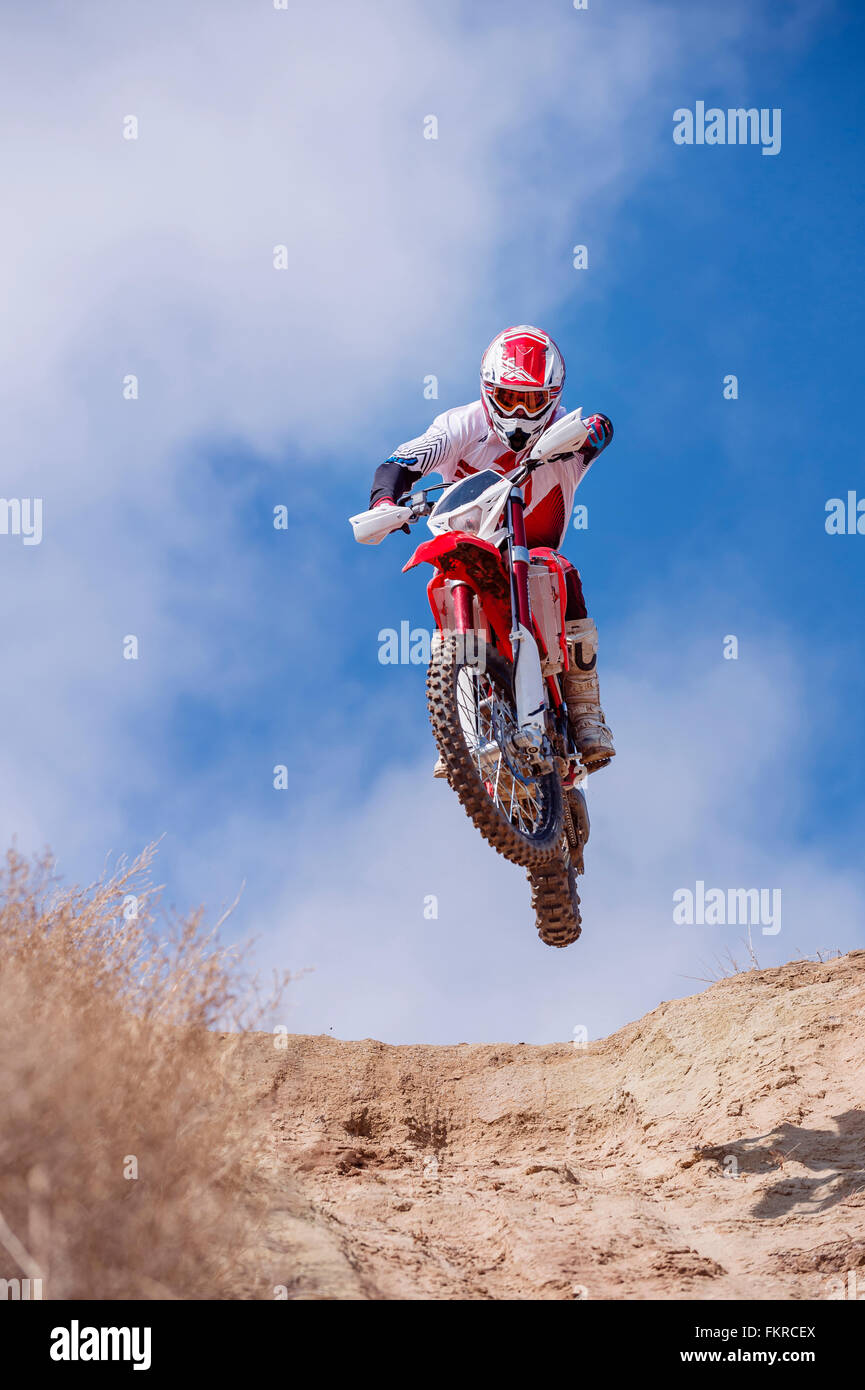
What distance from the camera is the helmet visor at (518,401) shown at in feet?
26.5

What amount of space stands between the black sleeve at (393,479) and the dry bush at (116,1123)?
3304mm

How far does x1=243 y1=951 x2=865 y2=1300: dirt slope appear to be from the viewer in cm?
560

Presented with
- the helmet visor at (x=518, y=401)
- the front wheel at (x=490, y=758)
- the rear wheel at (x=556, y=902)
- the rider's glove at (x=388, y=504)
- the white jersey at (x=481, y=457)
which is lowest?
the rear wheel at (x=556, y=902)

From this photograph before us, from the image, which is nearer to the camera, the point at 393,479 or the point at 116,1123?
the point at 116,1123

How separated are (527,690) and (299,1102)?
510 centimetres

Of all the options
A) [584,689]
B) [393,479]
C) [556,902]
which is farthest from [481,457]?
[556,902]

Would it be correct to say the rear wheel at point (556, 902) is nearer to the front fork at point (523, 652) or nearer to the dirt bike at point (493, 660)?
the dirt bike at point (493, 660)

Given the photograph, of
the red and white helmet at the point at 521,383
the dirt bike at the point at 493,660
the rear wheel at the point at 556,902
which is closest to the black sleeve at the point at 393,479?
the dirt bike at the point at 493,660

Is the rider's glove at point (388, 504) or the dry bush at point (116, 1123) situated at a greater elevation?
the rider's glove at point (388, 504)

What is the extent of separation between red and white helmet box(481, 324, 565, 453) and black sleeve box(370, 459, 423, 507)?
693 millimetres

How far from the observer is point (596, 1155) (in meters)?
9.53

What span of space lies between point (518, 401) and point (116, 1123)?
5404 millimetres

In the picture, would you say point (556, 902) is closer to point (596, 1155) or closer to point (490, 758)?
point (490, 758)

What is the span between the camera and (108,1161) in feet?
15.5
